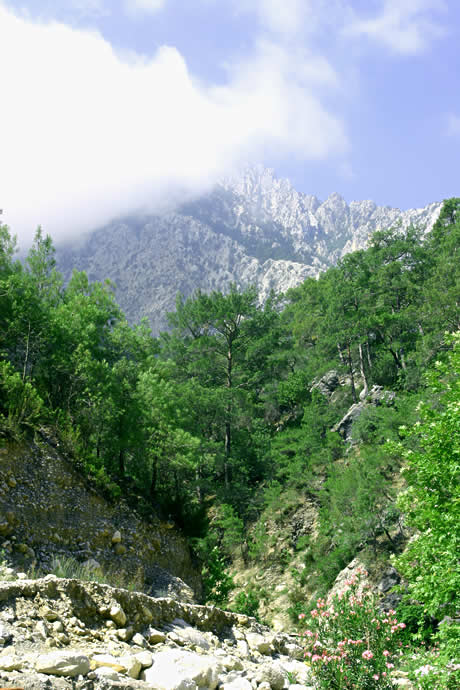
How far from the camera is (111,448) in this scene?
48.8 feet

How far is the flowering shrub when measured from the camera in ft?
17.2

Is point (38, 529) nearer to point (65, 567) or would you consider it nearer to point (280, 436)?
point (65, 567)

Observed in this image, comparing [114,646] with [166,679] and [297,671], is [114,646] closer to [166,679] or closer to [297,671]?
[166,679]

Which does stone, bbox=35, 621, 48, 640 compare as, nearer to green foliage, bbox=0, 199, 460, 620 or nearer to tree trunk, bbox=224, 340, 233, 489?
green foliage, bbox=0, 199, 460, 620

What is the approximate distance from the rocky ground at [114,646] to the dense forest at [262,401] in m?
3.70

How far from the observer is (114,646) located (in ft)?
16.5

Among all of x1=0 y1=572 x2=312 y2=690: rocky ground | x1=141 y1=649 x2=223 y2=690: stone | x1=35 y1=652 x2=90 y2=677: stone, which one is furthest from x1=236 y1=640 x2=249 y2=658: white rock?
x1=35 y1=652 x2=90 y2=677: stone

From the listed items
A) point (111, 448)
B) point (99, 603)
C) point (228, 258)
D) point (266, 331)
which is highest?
point (228, 258)

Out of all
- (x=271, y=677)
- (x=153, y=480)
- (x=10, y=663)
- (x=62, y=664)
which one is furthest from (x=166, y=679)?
(x=153, y=480)

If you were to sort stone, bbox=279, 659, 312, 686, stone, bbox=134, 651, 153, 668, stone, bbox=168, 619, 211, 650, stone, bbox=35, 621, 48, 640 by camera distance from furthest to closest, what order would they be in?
1. stone, bbox=168, 619, 211, 650
2. stone, bbox=279, 659, 312, 686
3. stone, bbox=134, 651, 153, 668
4. stone, bbox=35, 621, 48, 640

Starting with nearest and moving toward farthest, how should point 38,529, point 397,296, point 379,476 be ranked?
point 38,529, point 379,476, point 397,296

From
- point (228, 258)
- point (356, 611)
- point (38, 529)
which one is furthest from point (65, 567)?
point (228, 258)

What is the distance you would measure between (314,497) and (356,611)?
819 inches

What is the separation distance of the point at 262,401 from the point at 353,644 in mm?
30201
